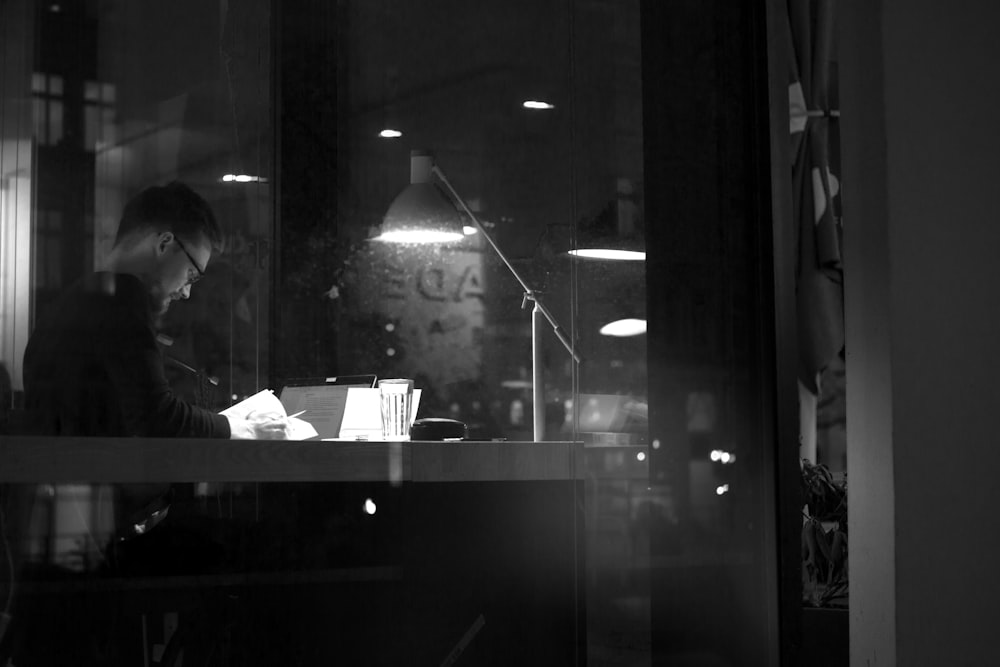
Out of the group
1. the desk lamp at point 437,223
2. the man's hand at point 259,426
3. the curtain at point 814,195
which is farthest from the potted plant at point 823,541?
the man's hand at point 259,426

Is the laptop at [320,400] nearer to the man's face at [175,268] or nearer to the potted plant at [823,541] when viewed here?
the man's face at [175,268]

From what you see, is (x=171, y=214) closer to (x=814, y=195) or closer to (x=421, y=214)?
(x=421, y=214)

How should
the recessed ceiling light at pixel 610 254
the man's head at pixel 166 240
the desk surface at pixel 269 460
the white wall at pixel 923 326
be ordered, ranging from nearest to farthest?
the desk surface at pixel 269 460 < the man's head at pixel 166 240 < the white wall at pixel 923 326 < the recessed ceiling light at pixel 610 254

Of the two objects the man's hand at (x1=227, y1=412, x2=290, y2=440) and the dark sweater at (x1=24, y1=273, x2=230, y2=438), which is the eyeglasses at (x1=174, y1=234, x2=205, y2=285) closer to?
the dark sweater at (x1=24, y1=273, x2=230, y2=438)

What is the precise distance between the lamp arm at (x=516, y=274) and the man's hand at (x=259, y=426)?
607 millimetres

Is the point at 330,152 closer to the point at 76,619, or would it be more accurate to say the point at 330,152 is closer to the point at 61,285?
the point at 61,285

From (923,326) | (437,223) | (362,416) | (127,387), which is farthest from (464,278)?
(923,326)

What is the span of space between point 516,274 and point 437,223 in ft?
0.71

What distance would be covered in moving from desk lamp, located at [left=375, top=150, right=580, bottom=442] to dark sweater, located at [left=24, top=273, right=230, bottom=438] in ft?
1.66

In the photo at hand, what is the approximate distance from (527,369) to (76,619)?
3.36 feet

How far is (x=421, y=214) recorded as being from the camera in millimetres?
2469

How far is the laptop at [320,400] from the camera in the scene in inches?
88.4

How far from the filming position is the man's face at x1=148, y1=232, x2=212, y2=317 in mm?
2189

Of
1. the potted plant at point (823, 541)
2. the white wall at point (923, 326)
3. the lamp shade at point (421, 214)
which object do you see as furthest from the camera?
the potted plant at point (823, 541)
